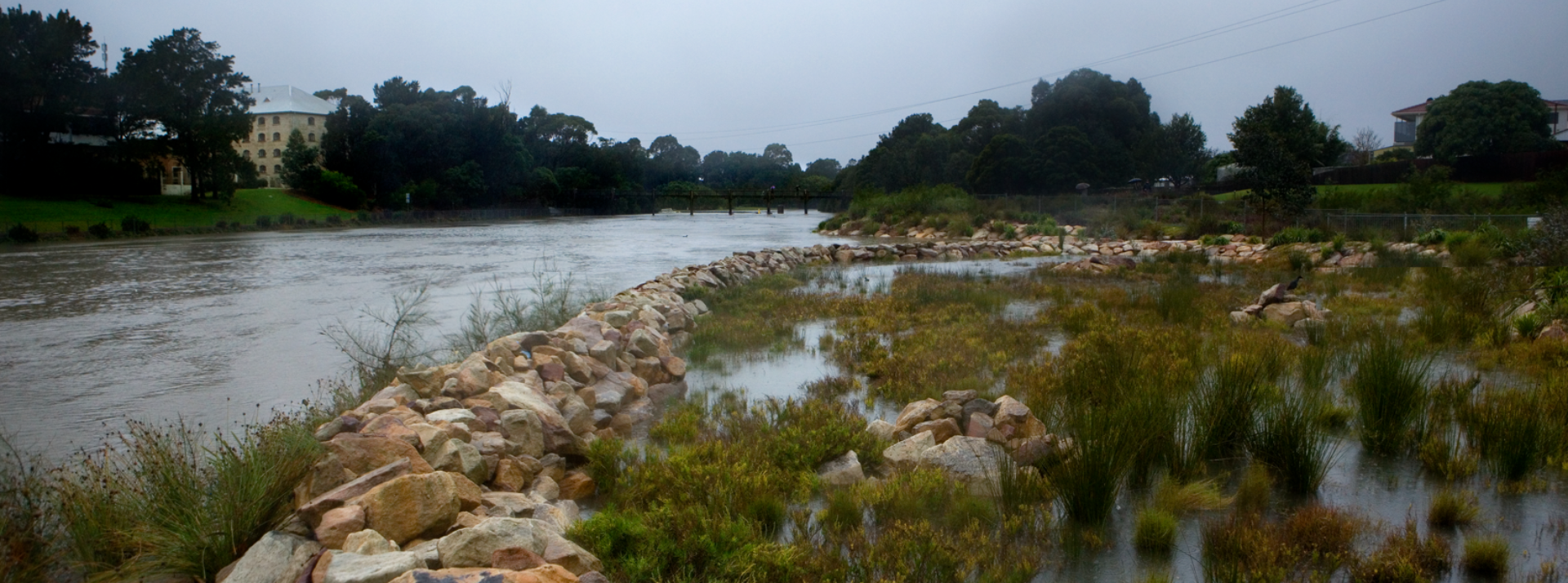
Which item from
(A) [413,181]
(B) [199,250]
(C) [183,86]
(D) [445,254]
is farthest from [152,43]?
(D) [445,254]

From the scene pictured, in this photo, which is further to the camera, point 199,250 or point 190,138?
point 190,138

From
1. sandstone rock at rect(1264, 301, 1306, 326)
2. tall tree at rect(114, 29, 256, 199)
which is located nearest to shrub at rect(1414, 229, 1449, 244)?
sandstone rock at rect(1264, 301, 1306, 326)

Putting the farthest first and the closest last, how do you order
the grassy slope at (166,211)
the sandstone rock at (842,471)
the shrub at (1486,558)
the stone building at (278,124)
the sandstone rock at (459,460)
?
1. the stone building at (278,124)
2. the grassy slope at (166,211)
3. the sandstone rock at (842,471)
4. the sandstone rock at (459,460)
5. the shrub at (1486,558)

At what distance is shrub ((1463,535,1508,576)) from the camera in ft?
12.5

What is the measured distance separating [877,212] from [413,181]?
143ft

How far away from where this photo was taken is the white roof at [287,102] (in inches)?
3686

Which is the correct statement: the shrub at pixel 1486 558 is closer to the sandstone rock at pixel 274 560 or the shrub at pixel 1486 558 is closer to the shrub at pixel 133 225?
the sandstone rock at pixel 274 560

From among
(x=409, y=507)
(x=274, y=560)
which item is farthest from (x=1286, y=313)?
(x=274, y=560)

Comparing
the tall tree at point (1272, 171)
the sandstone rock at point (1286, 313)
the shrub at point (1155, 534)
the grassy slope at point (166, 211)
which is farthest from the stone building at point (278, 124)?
the shrub at point (1155, 534)

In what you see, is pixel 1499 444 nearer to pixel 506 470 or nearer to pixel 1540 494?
pixel 1540 494

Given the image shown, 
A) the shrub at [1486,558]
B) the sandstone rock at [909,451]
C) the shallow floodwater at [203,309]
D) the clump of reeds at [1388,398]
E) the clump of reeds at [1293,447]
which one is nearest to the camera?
the shrub at [1486,558]

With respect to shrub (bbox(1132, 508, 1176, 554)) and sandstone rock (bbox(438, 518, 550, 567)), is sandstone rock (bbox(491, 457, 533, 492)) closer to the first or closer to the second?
sandstone rock (bbox(438, 518, 550, 567))

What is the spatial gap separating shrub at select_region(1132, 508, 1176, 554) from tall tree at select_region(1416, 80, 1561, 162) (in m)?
58.0

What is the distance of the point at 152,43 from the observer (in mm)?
58062
